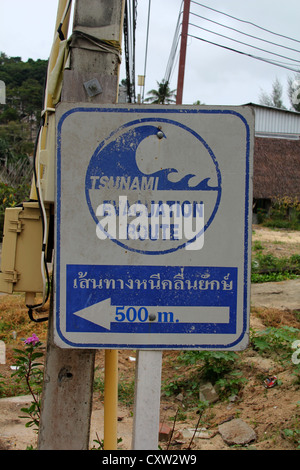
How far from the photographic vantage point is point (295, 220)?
19.5 metres

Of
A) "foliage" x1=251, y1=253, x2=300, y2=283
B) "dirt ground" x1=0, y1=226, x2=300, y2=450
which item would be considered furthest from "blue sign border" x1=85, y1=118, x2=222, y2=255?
"foliage" x1=251, y1=253, x2=300, y2=283

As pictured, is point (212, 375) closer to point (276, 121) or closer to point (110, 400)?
point (110, 400)

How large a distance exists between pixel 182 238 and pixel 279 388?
2.86 meters

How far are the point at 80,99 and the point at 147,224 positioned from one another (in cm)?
60

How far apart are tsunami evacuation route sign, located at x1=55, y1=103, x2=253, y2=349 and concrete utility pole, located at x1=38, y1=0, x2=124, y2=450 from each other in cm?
28

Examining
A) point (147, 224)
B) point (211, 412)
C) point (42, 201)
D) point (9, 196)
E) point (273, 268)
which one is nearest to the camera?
point (147, 224)

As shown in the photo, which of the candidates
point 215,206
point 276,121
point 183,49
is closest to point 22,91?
point 276,121

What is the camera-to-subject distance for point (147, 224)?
4.72ft

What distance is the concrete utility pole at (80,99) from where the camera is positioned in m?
1.68

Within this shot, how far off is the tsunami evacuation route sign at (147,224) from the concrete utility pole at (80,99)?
0.92 ft

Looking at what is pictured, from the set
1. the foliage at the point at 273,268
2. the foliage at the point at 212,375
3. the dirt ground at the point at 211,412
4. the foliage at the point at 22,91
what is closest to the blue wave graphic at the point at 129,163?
the dirt ground at the point at 211,412

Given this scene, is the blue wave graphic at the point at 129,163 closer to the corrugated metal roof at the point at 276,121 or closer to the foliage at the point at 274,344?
the foliage at the point at 274,344

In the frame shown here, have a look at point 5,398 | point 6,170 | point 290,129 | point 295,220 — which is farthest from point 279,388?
point 290,129
